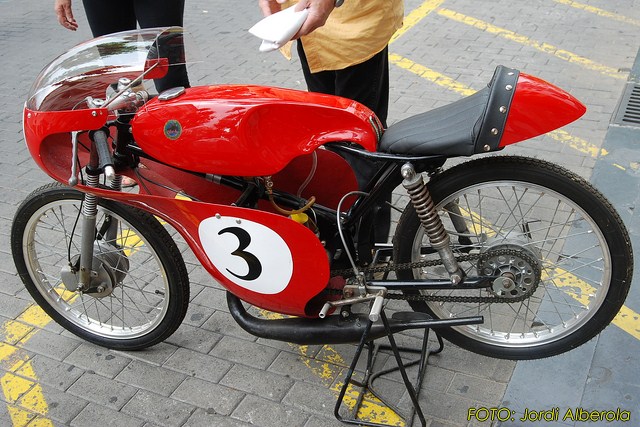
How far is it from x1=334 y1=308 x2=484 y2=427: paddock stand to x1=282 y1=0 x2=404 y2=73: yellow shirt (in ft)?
3.87

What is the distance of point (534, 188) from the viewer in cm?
257

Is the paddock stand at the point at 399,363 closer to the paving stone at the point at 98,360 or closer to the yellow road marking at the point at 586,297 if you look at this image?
the yellow road marking at the point at 586,297

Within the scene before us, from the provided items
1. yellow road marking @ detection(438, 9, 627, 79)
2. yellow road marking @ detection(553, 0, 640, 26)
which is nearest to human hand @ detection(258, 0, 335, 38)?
yellow road marking @ detection(438, 9, 627, 79)

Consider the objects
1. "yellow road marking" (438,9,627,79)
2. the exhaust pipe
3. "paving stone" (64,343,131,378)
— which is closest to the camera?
the exhaust pipe

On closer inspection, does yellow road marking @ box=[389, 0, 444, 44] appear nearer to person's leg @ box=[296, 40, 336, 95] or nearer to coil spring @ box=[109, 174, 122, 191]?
person's leg @ box=[296, 40, 336, 95]

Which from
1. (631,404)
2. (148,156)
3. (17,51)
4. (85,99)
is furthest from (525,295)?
(17,51)

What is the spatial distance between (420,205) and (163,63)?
3.83 ft

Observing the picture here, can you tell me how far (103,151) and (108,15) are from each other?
155 cm

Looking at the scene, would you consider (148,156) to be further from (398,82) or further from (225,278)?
(398,82)

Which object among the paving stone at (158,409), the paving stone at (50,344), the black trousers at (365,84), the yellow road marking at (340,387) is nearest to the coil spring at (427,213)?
the black trousers at (365,84)

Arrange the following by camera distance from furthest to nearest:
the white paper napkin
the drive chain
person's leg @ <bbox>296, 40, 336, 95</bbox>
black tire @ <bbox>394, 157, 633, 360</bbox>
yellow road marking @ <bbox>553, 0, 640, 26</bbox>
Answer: yellow road marking @ <bbox>553, 0, 640, 26</bbox> < person's leg @ <bbox>296, 40, 336, 95</bbox> < the drive chain < black tire @ <bbox>394, 157, 633, 360</bbox> < the white paper napkin

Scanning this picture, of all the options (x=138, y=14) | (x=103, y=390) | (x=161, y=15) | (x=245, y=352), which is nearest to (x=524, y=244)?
(x=245, y=352)

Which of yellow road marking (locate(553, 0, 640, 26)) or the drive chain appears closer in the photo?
the drive chain

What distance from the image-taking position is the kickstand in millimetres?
2707
